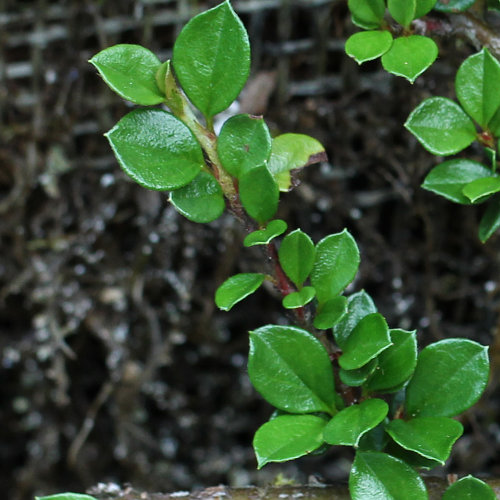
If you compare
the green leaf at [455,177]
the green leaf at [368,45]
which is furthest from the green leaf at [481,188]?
the green leaf at [368,45]

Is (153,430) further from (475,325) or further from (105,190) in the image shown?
(475,325)

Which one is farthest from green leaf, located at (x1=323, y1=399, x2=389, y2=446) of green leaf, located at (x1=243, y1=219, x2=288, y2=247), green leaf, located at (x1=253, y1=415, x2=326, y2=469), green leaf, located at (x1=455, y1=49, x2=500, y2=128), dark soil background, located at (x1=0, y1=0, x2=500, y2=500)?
dark soil background, located at (x1=0, y1=0, x2=500, y2=500)

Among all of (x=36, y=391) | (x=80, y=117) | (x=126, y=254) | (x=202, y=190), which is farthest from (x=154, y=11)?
(x=36, y=391)

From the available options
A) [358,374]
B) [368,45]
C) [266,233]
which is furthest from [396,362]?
[368,45]

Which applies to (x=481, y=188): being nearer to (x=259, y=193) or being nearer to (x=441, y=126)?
(x=441, y=126)

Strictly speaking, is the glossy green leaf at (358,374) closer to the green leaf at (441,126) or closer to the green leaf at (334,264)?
the green leaf at (334,264)
